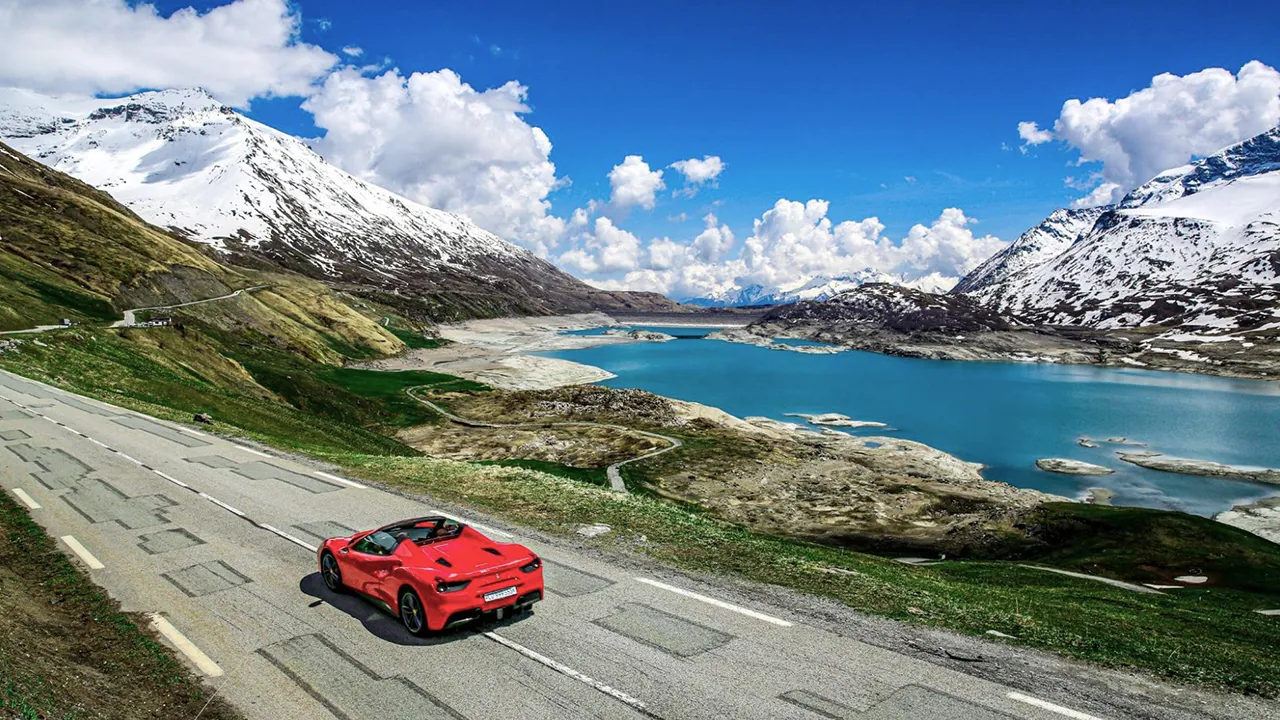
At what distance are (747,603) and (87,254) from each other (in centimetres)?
15080

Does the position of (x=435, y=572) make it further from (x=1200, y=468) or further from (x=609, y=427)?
(x=1200, y=468)

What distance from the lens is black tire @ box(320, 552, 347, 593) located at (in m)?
17.1

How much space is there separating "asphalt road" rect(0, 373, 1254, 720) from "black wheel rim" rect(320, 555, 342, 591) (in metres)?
0.35

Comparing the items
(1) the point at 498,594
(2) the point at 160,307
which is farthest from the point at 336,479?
(2) the point at 160,307

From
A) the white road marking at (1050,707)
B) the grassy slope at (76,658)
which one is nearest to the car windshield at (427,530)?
the grassy slope at (76,658)

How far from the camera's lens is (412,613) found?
14859mm

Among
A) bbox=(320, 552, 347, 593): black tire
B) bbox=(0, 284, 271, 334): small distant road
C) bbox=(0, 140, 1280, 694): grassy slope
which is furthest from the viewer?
bbox=(0, 284, 271, 334): small distant road

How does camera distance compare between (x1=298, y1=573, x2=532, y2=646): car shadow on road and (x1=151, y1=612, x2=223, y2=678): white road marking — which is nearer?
(x1=151, y1=612, x2=223, y2=678): white road marking

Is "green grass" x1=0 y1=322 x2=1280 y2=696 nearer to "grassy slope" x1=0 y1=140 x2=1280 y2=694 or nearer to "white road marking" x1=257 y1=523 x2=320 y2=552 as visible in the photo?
"grassy slope" x1=0 y1=140 x2=1280 y2=694

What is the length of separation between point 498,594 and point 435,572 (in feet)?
4.79

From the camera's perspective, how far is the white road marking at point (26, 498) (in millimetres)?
24047

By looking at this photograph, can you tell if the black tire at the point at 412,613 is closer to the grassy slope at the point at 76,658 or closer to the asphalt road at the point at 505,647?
the asphalt road at the point at 505,647

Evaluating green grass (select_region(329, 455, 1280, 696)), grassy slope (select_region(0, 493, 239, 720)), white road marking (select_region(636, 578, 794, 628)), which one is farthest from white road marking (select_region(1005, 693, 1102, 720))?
grassy slope (select_region(0, 493, 239, 720))

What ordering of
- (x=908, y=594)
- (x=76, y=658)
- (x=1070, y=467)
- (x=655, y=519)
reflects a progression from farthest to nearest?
(x=1070, y=467)
(x=655, y=519)
(x=908, y=594)
(x=76, y=658)
